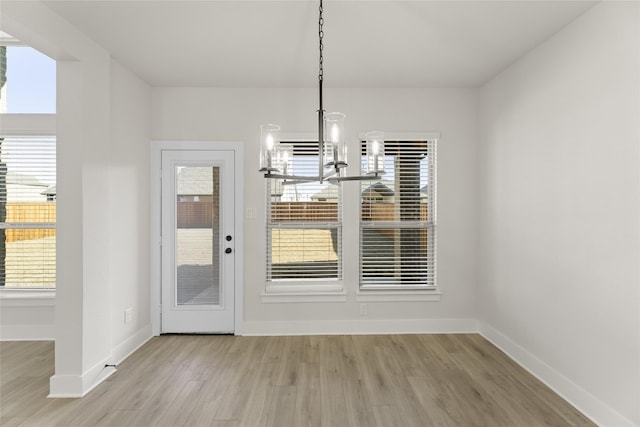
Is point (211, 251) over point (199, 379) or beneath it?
over

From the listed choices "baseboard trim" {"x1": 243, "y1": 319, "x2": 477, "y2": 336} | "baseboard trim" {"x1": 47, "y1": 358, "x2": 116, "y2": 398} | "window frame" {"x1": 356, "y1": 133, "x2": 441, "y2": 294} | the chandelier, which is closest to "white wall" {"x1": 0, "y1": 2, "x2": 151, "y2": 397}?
"baseboard trim" {"x1": 47, "y1": 358, "x2": 116, "y2": 398}

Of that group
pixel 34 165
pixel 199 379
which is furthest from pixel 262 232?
pixel 34 165

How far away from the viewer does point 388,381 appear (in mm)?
2947

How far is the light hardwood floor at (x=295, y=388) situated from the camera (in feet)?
8.00

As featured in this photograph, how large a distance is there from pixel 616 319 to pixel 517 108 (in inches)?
79.5

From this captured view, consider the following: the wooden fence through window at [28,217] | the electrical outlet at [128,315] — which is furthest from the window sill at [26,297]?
the electrical outlet at [128,315]

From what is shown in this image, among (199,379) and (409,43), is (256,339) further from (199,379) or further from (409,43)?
(409,43)

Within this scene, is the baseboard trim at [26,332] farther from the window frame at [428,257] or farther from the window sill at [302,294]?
the window frame at [428,257]

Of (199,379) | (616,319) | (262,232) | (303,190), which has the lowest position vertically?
(199,379)

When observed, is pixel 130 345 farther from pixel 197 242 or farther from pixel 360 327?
pixel 360 327

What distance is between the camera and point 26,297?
388 cm

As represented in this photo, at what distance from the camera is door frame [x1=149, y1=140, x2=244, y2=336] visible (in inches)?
160

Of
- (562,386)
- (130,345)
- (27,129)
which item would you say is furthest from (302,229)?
(27,129)

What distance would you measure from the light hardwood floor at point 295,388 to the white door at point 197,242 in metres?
0.35
